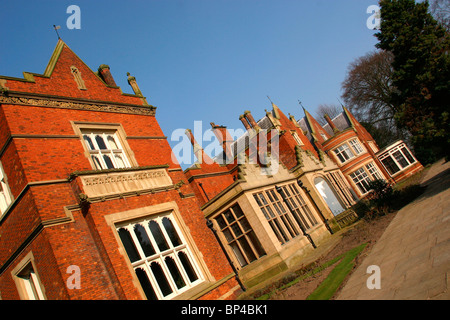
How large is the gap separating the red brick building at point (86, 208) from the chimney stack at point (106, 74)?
1.39 m

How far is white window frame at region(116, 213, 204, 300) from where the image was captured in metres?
8.85

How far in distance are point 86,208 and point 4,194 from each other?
333 centimetres

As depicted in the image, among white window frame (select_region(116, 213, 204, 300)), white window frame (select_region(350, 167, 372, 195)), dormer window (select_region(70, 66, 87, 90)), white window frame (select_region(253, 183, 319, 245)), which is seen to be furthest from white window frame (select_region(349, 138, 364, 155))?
dormer window (select_region(70, 66, 87, 90))

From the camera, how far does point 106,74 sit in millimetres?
13523

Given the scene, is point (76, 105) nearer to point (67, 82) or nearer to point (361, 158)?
point (67, 82)

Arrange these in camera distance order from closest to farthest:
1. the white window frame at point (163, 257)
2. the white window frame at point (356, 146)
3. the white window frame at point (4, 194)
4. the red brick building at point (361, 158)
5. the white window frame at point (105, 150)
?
the white window frame at point (163, 257)
the white window frame at point (4, 194)
the white window frame at point (105, 150)
the red brick building at point (361, 158)
the white window frame at point (356, 146)

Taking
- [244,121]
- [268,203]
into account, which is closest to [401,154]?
[244,121]

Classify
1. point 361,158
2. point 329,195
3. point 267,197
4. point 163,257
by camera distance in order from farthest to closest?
point 361,158 → point 329,195 → point 267,197 → point 163,257

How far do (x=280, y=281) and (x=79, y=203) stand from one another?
7.64 meters

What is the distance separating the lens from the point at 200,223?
11.3 metres

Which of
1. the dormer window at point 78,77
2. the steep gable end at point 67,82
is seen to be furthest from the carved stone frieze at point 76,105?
the dormer window at point 78,77

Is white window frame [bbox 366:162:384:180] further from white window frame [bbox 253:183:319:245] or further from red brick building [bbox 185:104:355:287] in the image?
white window frame [bbox 253:183:319:245]

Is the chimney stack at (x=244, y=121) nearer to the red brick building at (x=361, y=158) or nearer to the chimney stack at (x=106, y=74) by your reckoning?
the red brick building at (x=361, y=158)

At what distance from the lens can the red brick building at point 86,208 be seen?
8133 mm
